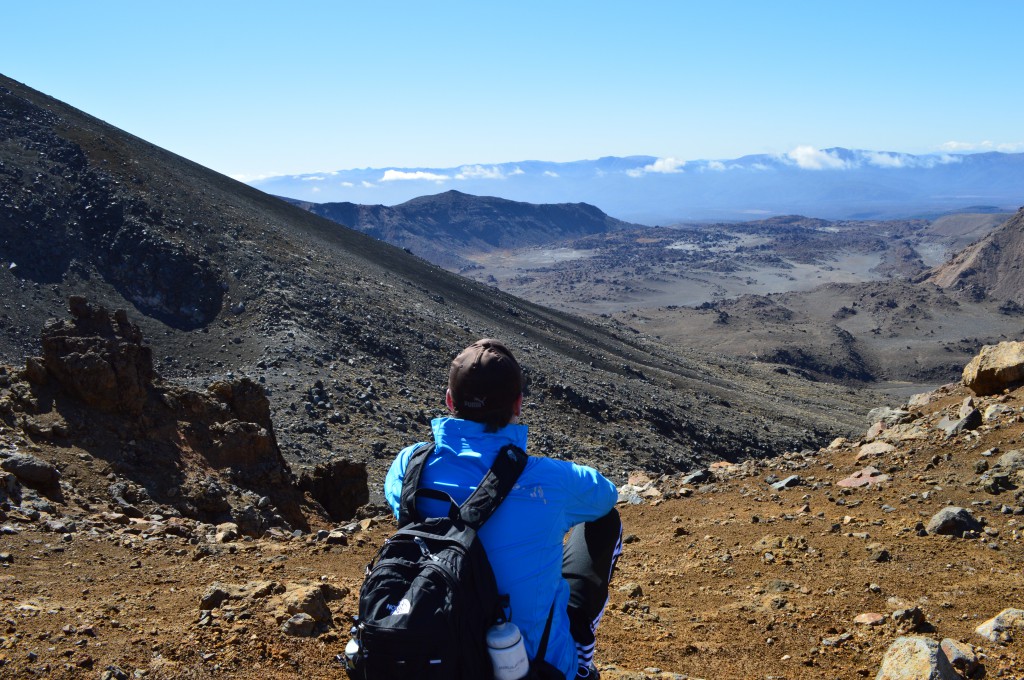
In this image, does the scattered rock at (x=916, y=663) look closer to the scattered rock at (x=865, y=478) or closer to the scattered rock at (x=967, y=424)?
the scattered rock at (x=865, y=478)

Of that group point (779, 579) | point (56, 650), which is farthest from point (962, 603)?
point (56, 650)

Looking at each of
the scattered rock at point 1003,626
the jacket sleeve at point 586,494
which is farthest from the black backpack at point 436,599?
the scattered rock at point 1003,626

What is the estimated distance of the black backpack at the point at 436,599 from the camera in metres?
2.15

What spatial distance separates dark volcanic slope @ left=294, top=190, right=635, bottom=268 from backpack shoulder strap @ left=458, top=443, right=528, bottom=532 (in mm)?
99488

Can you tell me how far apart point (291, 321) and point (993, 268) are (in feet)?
207

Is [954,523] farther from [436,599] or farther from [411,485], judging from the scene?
[436,599]

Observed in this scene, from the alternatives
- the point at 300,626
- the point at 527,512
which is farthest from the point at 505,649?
the point at 300,626

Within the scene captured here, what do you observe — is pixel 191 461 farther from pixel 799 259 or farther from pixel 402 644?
pixel 799 259

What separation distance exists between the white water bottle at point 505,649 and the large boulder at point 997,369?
26.1 ft

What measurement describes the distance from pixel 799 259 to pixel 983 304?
1858 inches

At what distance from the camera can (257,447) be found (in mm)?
9141

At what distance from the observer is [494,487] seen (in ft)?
7.86

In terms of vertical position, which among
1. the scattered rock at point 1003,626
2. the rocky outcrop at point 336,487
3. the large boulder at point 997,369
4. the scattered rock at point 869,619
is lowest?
the rocky outcrop at point 336,487

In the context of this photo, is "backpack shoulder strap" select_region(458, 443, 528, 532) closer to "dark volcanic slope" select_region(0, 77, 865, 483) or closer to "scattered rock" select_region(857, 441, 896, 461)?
"scattered rock" select_region(857, 441, 896, 461)
